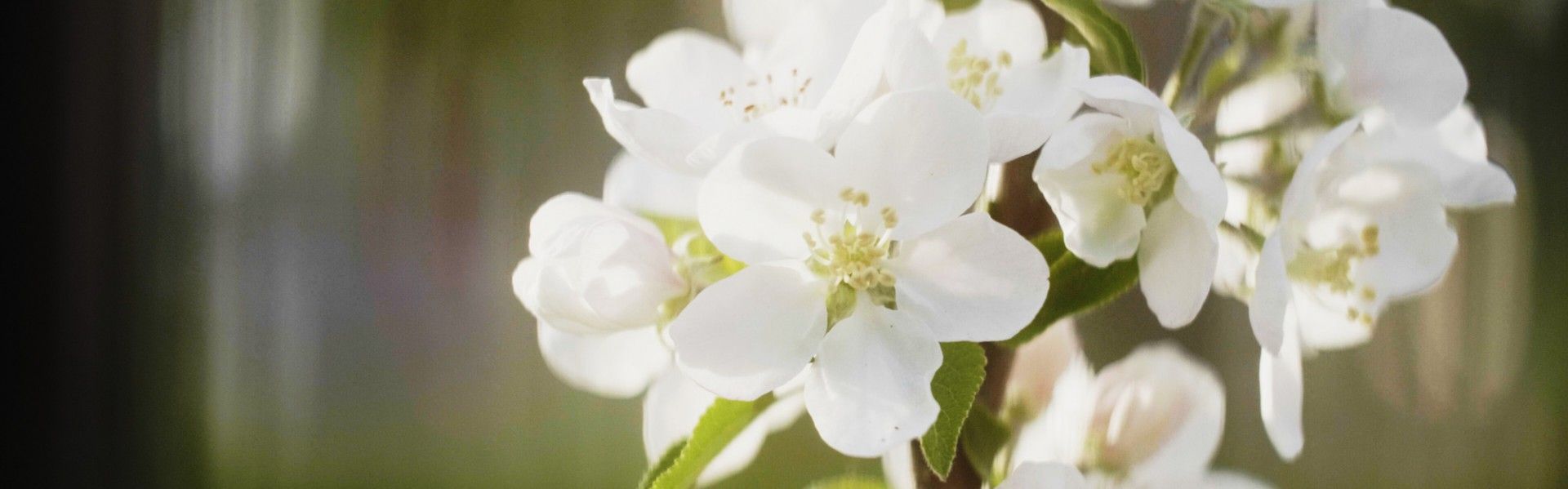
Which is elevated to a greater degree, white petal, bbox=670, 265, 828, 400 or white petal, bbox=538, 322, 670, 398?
white petal, bbox=670, 265, 828, 400

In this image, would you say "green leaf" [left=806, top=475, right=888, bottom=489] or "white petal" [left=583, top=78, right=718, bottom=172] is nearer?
"white petal" [left=583, top=78, right=718, bottom=172]

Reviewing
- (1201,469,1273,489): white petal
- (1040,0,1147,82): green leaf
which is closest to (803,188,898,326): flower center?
(1040,0,1147,82): green leaf

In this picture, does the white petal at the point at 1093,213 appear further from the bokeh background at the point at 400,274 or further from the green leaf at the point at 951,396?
the bokeh background at the point at 400,274

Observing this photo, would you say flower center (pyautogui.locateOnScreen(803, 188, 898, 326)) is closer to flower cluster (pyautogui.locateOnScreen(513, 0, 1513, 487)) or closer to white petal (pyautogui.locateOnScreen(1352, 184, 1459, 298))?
flower cluster (pyautogui.locateOnScreen(513, 0, 1513, 487))

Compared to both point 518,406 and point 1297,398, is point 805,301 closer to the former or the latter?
point 1297,398

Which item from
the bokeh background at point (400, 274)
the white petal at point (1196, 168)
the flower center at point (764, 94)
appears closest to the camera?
the white petal at point (1196, 168)

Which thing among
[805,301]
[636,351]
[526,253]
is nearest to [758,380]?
[805,301]

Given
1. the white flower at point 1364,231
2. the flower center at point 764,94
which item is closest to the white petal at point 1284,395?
the white flower at point 1364,231
